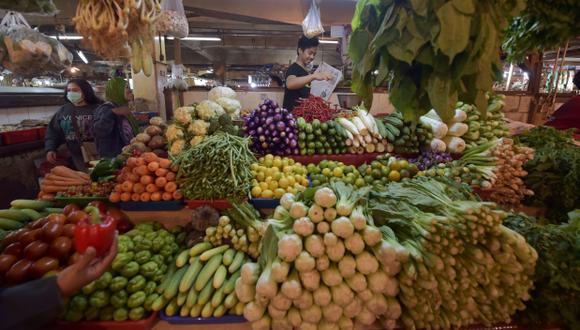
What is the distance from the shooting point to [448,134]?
305 cm

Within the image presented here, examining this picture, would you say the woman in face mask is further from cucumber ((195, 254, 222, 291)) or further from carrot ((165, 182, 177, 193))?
cucumber ((195, 254, 222, 291))

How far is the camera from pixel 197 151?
2.22 metres

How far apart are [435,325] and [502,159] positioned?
1857mm

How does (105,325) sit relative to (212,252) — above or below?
below

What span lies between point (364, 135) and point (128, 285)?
2375 millimetres

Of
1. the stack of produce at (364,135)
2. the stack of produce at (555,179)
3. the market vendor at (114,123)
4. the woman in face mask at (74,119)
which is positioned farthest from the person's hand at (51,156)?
the stack of produce at (555,179)

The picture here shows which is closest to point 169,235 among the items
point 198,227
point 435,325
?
point 198,227

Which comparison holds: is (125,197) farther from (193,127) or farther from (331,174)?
(331,174)

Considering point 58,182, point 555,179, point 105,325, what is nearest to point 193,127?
point 58,182

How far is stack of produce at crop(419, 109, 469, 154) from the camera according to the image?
2939 mm

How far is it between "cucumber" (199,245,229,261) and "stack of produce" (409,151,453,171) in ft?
6.28

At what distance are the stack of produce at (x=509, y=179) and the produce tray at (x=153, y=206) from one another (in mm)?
2621

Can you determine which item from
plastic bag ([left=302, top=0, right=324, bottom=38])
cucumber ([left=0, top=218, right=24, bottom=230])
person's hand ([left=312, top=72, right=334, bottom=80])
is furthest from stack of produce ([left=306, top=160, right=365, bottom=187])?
plastic bag ([left=302, top=0, right=324, bottom=38])

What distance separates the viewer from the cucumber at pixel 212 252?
1.83m
